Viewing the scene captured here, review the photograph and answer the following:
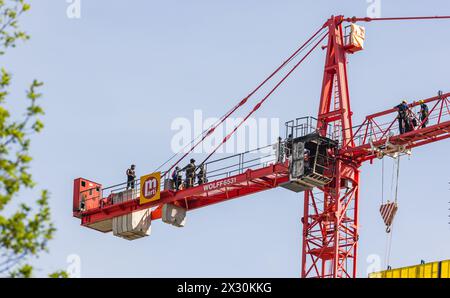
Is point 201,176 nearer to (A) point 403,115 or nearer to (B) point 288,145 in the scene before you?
(B) point 288,145

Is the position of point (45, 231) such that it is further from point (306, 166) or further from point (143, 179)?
point (143, 179)

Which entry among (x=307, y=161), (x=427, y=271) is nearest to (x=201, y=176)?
(x=307, y=161)

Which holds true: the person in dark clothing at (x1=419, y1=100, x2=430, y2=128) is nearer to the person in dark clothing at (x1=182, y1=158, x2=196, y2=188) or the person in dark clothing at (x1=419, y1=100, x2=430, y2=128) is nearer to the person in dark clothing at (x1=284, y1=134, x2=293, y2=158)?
the person in dark clothing at (x1=284, y1=134, x2=293, y2=158)

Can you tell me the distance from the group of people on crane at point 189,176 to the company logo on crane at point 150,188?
1082mm

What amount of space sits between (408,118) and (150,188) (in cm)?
1801

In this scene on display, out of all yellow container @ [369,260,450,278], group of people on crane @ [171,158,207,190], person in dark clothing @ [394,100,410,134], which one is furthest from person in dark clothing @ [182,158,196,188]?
yellow container @ [369,260,450,278]

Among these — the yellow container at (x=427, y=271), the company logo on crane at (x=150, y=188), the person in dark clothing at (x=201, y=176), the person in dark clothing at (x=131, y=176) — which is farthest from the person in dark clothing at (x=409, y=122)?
the person in dark clothing at (x=131, y=176)

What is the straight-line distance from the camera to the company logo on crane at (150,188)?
273 ft

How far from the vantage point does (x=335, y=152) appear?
78.6 meters

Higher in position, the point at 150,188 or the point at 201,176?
the point at 201,176

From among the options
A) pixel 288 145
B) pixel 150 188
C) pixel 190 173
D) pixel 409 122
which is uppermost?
pixel 409 122

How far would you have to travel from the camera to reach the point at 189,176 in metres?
82.2
